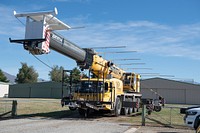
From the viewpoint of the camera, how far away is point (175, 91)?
6009cm

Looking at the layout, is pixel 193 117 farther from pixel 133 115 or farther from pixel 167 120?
pixel 133 115

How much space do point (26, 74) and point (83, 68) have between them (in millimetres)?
84162

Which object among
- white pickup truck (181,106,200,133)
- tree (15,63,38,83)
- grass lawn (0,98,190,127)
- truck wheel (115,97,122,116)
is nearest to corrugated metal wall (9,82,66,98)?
tree (15,63,38,83)

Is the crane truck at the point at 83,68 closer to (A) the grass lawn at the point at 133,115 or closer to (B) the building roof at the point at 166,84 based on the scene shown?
(A) the grass lawn at the point at 133,115

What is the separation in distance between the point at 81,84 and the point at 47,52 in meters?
6.07

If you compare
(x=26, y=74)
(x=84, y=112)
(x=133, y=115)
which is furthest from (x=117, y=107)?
(x=26, y=74)

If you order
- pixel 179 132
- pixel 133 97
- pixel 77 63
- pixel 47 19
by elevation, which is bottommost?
pixel 179 132

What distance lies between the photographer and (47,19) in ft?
44.7

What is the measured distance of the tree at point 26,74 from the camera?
324 ft

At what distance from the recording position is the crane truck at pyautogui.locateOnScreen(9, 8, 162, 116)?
13.6m

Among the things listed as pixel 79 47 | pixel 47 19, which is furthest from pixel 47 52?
pixel 79 47

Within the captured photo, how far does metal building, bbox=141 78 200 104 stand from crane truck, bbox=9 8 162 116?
1399 inches

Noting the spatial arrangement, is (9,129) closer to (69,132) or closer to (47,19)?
(69,132)

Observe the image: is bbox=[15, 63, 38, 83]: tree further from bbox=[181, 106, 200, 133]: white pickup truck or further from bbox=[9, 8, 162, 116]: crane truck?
bbox=[181, 106, 200, 133]: white pickup truck
